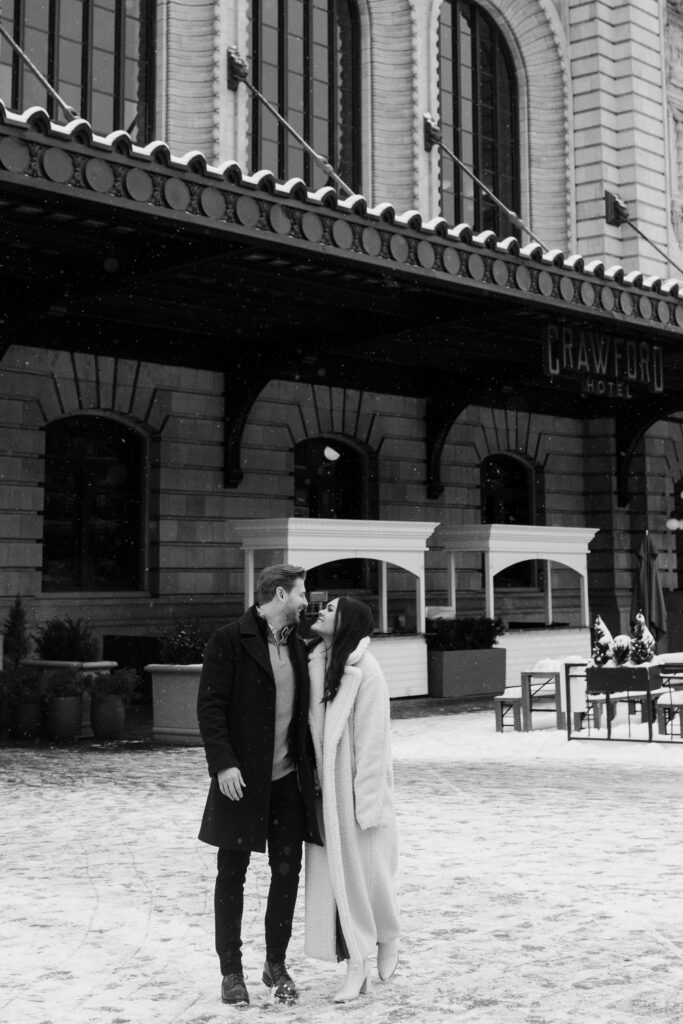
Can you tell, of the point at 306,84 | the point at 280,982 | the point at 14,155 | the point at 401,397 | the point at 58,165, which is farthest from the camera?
the point at 401,397

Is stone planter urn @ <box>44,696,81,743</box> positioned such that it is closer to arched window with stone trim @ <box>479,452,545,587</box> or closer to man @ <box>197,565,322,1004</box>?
man @ <box>197,565,322,1004</box>

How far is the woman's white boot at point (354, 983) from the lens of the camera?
18.1ft

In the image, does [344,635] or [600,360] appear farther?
[600,360]

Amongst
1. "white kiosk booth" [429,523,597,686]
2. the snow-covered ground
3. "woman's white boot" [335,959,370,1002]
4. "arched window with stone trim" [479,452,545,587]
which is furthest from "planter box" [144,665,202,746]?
"arched window with stone trim" [479,452,545,587]

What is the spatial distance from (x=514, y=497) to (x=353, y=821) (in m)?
20.7

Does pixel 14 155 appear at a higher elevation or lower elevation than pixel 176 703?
higher

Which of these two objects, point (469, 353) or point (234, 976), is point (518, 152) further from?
point (234, 976)

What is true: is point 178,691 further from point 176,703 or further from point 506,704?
point 506,704

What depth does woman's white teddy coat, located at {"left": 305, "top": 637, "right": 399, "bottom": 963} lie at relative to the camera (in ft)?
18.6

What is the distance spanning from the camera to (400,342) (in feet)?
67.4

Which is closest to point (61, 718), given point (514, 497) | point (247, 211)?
point (247, 211)

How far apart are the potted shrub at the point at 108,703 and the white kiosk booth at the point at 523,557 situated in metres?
7.41

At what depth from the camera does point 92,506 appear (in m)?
19.4

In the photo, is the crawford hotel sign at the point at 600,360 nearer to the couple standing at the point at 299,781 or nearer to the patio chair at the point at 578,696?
the patio chair at the point at 578,696
